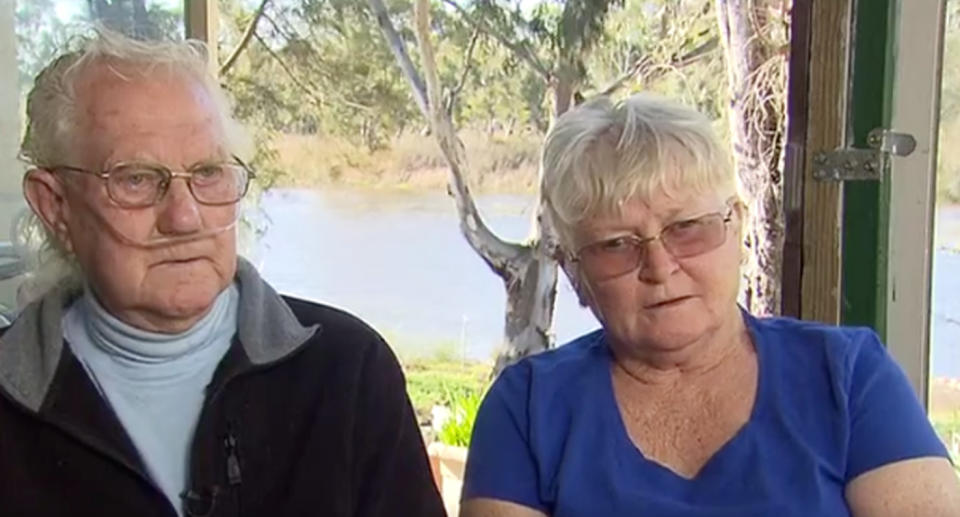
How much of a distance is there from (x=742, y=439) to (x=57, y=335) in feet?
2.94

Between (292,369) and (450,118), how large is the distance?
1.75 meters

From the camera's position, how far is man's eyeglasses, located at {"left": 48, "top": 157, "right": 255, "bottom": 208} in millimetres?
1383

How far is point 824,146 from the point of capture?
1882 millimetres

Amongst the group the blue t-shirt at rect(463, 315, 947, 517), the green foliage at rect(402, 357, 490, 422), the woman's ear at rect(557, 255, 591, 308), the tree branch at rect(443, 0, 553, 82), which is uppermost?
the tree branch at rect(443, 0, 553, 82)

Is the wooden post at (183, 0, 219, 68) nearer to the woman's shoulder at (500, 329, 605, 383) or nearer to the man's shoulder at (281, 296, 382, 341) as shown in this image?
the man's shoulder at (281, 296, 382, 341)

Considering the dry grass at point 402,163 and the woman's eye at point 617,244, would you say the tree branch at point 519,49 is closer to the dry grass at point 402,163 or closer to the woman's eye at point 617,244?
the dry grass at point 402,163

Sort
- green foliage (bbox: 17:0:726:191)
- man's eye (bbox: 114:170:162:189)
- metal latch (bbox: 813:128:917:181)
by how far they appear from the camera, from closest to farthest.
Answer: man's eye (bbox: 114:170:162:189) → metal latch (bbox: 813:128:917:181) → green foliage (bbox: 17:0:726:191)

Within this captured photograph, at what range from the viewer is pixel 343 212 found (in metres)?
3.07

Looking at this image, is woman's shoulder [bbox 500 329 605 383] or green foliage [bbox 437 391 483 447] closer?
woman's shoulder [bbox 500 329 605 383]

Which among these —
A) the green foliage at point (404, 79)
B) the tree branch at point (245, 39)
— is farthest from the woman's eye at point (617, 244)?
the tree branch at point (245, 39)

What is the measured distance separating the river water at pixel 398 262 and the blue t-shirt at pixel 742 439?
4.82 ft

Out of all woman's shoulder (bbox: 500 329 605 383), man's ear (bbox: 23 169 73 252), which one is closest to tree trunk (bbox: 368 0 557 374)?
woman's shoulder (bbox: 500 329 605 383)

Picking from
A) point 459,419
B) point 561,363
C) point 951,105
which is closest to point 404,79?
point 459,419

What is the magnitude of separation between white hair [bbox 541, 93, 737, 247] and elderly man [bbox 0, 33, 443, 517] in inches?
13.0
